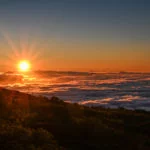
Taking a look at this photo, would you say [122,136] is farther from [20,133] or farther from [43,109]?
[43,109]

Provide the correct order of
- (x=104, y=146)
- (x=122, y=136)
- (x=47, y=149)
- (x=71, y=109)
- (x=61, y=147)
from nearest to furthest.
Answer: (x=47, y=149), (x=61, y=147), (x=104, y=146), (x=122, y=136), (x=71, y=109)

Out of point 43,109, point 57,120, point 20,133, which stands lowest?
point 20,133

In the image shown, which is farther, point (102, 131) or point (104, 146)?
point (102, 131)

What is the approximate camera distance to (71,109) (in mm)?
31641

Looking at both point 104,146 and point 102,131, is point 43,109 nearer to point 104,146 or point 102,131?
point 102,131

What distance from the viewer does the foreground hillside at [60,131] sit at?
18375 millimetres

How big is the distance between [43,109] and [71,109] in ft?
8.85

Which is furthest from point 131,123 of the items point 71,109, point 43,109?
point 43,109

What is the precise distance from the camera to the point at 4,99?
1197 inches

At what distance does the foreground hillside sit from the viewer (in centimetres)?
1838

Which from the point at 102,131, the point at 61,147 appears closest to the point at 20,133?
the point at 61,147

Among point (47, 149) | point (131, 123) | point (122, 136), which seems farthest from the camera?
point (131, 123)

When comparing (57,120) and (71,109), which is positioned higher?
(71,109)

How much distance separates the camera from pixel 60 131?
73.4 feet
